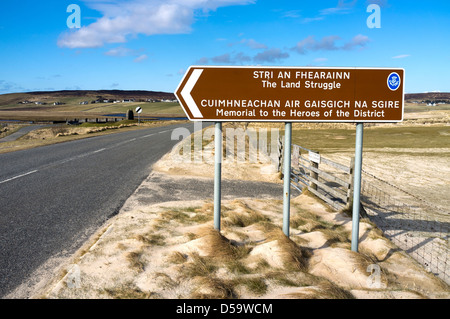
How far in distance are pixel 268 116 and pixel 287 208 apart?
4.82 feet

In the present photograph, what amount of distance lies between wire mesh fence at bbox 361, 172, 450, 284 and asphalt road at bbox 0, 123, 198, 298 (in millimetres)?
5876

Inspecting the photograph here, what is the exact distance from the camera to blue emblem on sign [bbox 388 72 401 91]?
516cm

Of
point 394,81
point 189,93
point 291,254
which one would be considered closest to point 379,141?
point 394,81

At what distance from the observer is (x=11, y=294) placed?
4199 millimetres

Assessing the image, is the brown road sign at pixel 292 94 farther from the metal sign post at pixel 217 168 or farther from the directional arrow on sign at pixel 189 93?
the metal sign post at pixel 217 168

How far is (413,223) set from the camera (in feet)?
28.0

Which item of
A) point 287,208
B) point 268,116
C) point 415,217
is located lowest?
point 415,217

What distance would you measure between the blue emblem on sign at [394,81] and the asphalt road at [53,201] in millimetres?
5380

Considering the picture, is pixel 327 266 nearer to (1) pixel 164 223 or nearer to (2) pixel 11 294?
(1) pixel 164 223

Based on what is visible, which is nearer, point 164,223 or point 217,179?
point 217,179

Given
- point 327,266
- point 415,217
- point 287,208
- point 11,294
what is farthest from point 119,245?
point 415,217

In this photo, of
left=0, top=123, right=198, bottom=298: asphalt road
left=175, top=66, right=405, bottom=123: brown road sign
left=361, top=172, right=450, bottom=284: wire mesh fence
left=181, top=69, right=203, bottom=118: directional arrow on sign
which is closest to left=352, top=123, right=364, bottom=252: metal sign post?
left=175, top=66, right=405, bottom=123: brown road sign

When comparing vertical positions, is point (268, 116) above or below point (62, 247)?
above

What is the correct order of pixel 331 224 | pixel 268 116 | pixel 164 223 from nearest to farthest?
1. pixel 268 116
2. pixel 164 223
3. pixel 331 224
